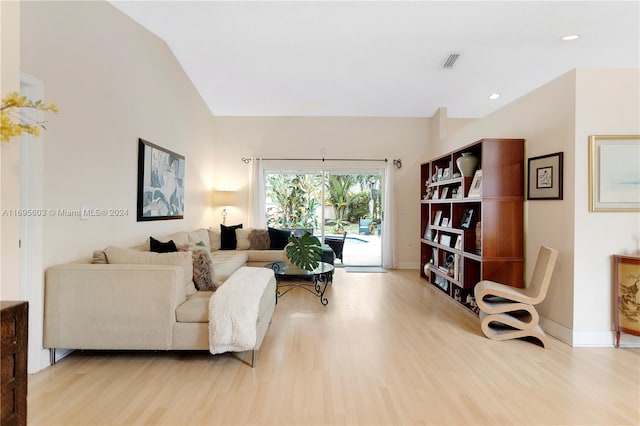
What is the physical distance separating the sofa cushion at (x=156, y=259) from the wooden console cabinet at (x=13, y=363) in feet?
5.08

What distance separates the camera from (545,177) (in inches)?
127

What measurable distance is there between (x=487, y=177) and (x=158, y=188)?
3.98 meters

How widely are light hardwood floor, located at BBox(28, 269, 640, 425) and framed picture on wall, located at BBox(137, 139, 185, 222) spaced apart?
1.86m

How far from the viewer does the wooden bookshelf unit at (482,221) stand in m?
3.55

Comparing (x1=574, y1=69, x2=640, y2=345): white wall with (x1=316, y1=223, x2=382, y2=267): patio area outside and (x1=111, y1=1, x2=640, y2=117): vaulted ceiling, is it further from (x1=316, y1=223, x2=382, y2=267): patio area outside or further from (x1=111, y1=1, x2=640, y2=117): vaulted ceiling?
(x1=316, y1=223, x2=382, y2=267): patio area outside

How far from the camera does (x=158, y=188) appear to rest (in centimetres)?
438

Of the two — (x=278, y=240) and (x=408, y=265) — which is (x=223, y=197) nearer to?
(x=278, y=240)

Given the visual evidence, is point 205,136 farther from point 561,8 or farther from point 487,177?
point 561,8

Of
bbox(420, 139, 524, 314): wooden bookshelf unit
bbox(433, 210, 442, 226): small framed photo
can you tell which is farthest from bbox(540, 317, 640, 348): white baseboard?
bbox(433, 210, 442, 226): small framed photo

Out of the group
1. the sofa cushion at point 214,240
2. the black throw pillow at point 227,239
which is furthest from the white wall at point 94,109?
the black throw pillow at point 227,239

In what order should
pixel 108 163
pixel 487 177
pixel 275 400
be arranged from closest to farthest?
1. pixel 275 400
2. pixel 108 163
3. pixel 487 177

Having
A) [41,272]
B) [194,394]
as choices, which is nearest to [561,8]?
[194,394]

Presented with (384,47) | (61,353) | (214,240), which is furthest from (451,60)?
(61,353)

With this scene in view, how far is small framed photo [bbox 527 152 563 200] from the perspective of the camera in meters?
3.06
